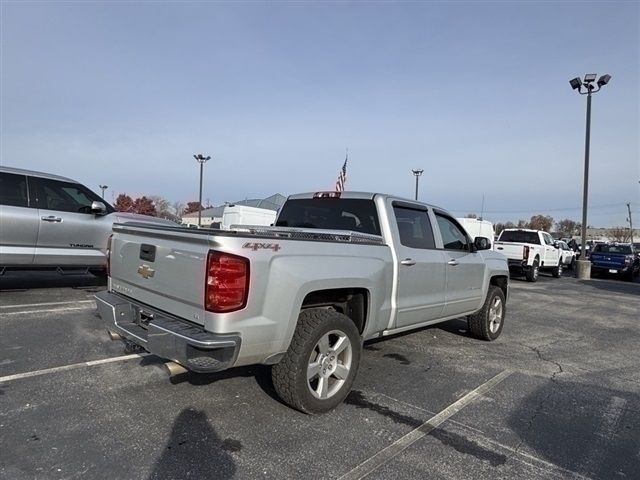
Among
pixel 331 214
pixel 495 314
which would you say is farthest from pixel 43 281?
pixel 495 314

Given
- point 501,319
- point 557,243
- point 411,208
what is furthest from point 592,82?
point 411,208

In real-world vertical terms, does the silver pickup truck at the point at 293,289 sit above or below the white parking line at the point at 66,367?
above

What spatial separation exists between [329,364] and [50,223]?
621cm

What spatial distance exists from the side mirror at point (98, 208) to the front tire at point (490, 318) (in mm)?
6483

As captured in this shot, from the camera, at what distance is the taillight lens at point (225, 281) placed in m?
3.05

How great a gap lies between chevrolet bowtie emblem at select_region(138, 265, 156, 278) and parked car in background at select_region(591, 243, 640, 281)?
24.3m

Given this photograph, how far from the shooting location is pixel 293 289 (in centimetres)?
338

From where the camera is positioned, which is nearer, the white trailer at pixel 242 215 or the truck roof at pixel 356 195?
the truck roof at pixel 356 195

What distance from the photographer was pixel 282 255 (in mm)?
3314

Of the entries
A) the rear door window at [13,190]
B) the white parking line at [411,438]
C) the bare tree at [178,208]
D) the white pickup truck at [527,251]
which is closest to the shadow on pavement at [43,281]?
the rear door window at [13,190]

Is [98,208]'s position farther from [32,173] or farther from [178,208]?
[178,208]

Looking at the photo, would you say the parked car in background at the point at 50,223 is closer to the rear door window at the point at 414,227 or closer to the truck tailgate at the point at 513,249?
the rear door window at the point at 414,227

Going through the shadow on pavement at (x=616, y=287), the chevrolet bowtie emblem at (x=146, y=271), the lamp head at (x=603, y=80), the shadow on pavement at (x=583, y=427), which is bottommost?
the shadow on pavement at (x=583, y=427)

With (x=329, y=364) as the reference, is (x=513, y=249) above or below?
above
